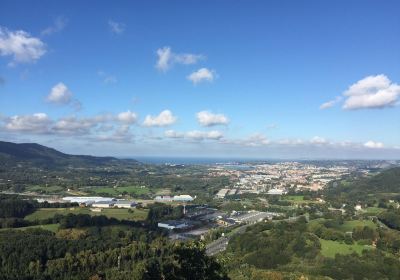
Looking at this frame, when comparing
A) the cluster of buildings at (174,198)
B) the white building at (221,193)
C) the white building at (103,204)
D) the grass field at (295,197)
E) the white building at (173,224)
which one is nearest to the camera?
the white building at (173,224)

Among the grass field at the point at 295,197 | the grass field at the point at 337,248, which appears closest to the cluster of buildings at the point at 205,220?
the grass field at the point at 295,197

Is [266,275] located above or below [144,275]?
below

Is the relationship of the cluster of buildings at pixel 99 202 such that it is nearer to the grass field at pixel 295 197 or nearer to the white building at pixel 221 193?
the white building at pixel 221 193

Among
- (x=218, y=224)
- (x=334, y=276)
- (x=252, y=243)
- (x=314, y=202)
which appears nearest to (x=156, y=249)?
(x=252, y=243)

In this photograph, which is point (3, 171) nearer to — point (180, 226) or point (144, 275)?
point (180, 226)

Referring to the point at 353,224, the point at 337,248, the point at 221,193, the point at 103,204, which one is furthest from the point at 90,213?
the point at 221,193

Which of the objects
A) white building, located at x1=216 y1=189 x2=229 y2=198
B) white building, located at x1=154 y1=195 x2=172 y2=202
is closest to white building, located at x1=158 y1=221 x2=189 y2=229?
white building, located at x1=154 y1=195 x2=172 y2=202

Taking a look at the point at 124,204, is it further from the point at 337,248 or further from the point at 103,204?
the point at 337,248

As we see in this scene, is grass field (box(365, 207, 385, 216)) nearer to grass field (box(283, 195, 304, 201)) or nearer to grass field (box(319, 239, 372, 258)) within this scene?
grass field (box(283, 195, 304, 201))
